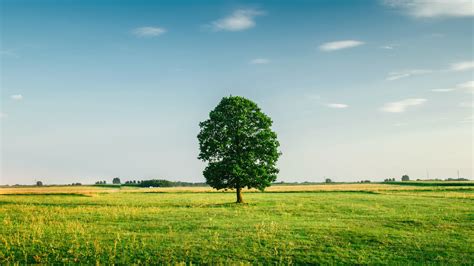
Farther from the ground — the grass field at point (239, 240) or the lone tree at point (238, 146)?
the lone tree at point (238, 146)

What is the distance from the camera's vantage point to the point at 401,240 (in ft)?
89.9

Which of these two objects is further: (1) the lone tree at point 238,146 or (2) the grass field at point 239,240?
(1) the lone tree at point 238,146

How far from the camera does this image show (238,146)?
59094 millimetres

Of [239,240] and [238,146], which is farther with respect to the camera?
[238,146]

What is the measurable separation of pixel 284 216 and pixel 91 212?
797 inches

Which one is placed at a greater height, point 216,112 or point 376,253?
point 216,112

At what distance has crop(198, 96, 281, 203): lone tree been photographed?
57.9 metres

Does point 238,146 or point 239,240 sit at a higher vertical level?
point 238,146

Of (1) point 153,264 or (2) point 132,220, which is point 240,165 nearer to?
(2) point 132,220

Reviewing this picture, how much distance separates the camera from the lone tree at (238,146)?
57906mm

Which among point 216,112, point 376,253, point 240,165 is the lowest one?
point 376,253

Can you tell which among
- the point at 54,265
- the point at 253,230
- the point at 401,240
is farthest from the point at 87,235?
the point at 401,240

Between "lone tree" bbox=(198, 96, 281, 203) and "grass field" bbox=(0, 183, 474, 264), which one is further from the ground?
"lone tree" bbox=(198, 96, 281, 203)

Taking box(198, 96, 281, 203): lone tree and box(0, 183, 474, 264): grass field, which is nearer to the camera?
box(0, 183, 474, 264): grass field
